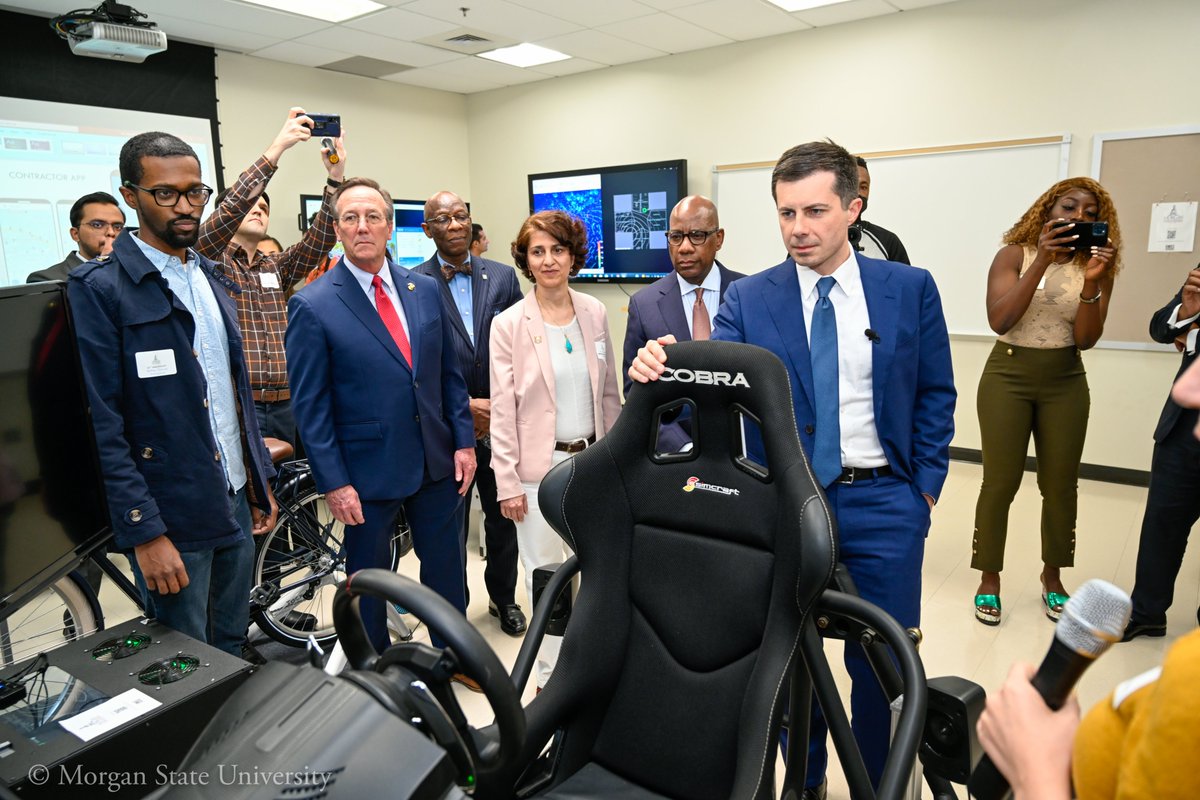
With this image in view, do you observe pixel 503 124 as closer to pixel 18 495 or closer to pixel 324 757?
pixel 18 495

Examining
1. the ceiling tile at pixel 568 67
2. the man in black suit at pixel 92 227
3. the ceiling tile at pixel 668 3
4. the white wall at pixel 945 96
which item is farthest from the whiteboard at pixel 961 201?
the man in black suit at pixel 92 227

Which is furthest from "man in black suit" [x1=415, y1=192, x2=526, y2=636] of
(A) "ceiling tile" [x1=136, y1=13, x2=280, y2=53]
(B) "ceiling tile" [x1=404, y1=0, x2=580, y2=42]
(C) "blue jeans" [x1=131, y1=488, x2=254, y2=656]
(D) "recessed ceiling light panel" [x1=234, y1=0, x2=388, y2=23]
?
(A) "ceiling tile" [x1=136, y1=13, x2=280, y2=53]

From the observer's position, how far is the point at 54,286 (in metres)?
1.58

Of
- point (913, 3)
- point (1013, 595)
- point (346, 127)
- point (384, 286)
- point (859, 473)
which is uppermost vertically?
point (913, 3)

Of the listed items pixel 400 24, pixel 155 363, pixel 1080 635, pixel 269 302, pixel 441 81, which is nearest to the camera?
pixel 1080 635

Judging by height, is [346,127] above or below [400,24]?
below

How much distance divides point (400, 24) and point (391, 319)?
3924mm

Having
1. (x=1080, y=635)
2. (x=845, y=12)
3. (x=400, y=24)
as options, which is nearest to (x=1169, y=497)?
(x=1080, y=635)

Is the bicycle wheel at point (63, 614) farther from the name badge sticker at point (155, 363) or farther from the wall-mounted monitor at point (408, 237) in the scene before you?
the wall-mounted monitor at point (408, 237)

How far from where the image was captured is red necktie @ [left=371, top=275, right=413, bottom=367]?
2318mm

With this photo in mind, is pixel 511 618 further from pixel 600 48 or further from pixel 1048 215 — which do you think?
pixel 600 48

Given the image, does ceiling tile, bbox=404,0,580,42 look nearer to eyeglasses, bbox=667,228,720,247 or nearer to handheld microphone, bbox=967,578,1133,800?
eyeglasses, bbox=667,228,720,247

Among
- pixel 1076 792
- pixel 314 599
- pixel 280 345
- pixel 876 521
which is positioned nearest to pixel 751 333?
pixel 876 521

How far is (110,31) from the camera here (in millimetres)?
4148
